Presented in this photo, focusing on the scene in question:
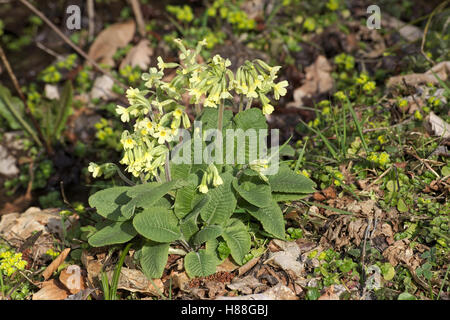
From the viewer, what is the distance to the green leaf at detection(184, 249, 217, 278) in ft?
9.09

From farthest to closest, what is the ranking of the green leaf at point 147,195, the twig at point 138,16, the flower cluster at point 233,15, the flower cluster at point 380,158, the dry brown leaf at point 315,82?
the twig at point 138,16
the flower cluster at point 233,15
the dry brown leaf at point 315,82
the flower cluster at point 380,158
the green leaf at point 147,195

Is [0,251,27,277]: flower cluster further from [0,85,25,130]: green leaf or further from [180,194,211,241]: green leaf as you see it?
[0,85,25,130]: green leaf

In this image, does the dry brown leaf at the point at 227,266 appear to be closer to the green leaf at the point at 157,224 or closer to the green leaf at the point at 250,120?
the green leaf at the point at 157,224

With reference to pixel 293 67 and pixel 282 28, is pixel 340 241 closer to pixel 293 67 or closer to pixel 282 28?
pixel 293 67

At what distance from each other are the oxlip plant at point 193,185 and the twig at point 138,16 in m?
2.93

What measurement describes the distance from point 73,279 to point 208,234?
0.91 meters

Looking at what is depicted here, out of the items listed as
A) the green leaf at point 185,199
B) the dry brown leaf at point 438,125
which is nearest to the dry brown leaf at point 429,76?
the dry brown leaf at point 438,125

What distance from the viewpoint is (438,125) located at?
3.60 metres

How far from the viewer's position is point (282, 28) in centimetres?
530

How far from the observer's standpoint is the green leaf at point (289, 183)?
2.86 m


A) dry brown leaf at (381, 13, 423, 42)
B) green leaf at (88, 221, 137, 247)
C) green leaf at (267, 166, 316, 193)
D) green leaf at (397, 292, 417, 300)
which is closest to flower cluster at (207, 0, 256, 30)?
dry brown leaf at (381, 13, 423, 42)

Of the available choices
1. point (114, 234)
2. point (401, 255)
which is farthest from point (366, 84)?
point (114, 234)

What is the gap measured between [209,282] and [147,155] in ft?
2.71
